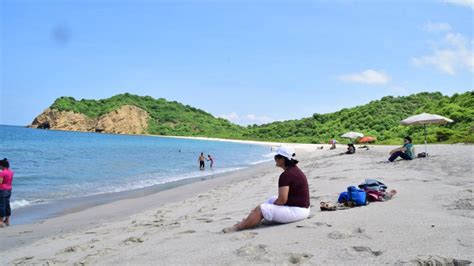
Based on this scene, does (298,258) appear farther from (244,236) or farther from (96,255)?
(96,255)

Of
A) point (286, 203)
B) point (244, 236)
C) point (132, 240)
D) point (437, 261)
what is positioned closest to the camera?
point (437, 261)

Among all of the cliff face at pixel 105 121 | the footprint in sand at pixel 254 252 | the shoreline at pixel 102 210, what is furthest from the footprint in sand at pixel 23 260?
the cliff face at pixel 105 121

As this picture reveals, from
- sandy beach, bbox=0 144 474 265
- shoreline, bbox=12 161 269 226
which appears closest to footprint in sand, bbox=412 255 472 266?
sandy beach, bbox=0 144 474 265

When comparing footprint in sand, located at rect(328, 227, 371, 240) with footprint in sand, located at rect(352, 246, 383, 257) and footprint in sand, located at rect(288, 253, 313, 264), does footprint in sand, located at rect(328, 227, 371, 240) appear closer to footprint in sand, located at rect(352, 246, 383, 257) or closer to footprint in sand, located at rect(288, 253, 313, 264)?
footprint in sand, located at rect(352, 246, 383, 257)

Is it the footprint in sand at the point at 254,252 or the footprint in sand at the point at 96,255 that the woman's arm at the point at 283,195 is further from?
the footprint in sand at the point at 96,255

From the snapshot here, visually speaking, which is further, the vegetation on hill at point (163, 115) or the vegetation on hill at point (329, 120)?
the vegetation on hill at point (163, 115)

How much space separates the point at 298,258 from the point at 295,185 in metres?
1.85

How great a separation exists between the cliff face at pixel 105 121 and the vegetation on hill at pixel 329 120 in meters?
2.40

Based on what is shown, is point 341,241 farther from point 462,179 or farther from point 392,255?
point 462,179

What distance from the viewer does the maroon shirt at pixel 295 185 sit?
5.92 m

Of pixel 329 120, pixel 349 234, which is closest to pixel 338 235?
pixel 349 234

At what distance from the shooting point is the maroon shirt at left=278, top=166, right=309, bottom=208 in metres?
5.92

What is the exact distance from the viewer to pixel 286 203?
19.7ft

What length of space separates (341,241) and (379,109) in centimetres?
7028
